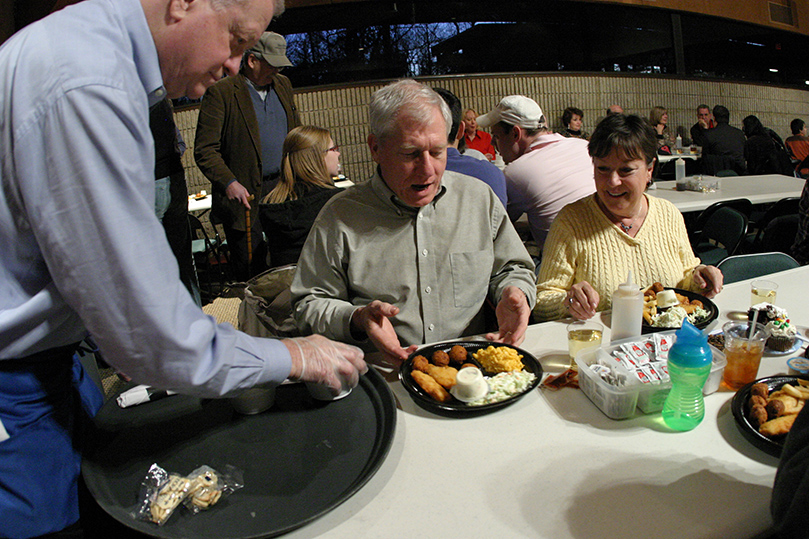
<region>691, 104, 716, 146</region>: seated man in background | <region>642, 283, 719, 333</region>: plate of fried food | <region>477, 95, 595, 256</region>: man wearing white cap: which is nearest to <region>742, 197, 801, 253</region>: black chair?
<region>477, 95, 595, 256</region>: man wearing white cap

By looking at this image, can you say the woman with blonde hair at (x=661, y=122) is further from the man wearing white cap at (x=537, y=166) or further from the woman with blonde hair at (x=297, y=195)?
the woman with blonde hair at (x=297, y=195)

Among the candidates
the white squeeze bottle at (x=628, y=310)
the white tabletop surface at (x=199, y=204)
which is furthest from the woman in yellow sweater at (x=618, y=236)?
the white tabletop surface at (x=199, y=204)

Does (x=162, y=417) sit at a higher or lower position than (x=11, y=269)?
lower

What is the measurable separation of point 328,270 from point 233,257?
313 centimetres

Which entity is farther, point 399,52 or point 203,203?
point 399,52

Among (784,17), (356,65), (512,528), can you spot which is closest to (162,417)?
(512,528)

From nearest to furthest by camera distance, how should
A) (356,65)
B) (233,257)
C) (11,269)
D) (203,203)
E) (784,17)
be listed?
(11,269), (233,257), (203,203), (356,65), (784,17)

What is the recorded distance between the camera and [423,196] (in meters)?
1.80

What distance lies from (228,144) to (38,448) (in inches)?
135

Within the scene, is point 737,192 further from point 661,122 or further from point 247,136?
point 661,122

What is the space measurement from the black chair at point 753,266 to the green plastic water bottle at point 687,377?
4.43ft

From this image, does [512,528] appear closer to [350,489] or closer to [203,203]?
[350,489]

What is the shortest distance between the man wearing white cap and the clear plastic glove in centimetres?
224

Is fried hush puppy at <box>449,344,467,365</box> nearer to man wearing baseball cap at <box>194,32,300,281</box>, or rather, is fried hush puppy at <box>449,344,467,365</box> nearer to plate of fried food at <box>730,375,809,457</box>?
plate of fried food at <box>730,375,809,457</box>
